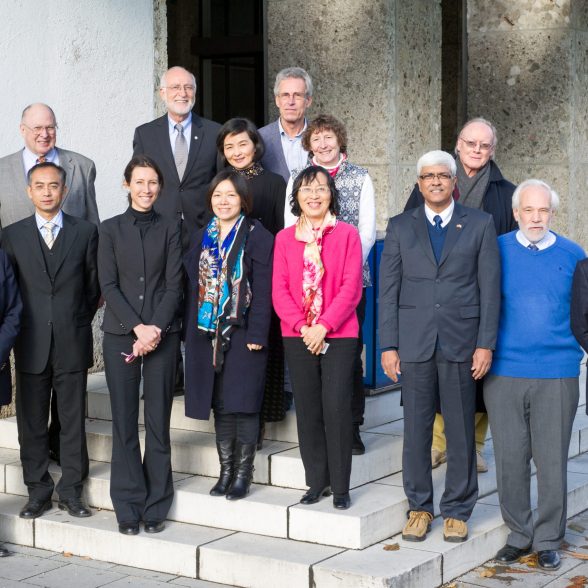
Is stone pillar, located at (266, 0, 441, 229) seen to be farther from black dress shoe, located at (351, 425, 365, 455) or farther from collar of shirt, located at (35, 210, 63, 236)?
collar of shirt, located at (35, 210, 63, 236)

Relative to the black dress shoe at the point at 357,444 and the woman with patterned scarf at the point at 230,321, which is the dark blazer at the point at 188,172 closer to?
the woman with patterned scarf at the point at 230,321

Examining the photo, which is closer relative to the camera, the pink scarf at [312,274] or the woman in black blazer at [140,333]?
the pink scarf at [312,274]

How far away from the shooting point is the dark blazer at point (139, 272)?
6.11m

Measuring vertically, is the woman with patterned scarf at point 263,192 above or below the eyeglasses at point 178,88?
below

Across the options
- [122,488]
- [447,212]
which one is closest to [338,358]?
[447,212]

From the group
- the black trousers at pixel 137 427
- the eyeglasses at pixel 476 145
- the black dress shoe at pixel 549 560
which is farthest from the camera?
the eyeglasses at pixel 476 145

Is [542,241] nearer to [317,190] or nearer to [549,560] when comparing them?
[317,190]

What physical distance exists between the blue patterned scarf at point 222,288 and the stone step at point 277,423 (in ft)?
2.84

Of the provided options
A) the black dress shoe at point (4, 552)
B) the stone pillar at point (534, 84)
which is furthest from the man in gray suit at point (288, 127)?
the stone pillar at point (534, 84)

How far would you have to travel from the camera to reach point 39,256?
626 centimetres

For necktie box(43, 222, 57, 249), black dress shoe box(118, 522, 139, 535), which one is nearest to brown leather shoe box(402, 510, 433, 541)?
black dress shoe box(118, 522, 139, 535)

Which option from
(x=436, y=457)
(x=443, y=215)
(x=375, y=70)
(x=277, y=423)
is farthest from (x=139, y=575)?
(x=375, y=70)

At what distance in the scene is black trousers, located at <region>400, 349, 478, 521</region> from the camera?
19.2ft

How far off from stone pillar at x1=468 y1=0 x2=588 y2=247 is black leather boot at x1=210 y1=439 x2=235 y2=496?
15.4ft
